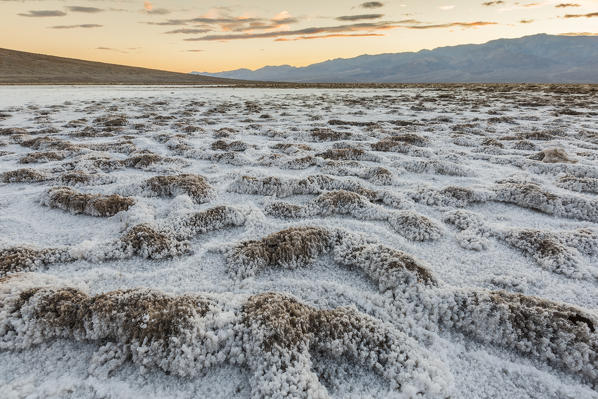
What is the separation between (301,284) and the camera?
10.9 feet

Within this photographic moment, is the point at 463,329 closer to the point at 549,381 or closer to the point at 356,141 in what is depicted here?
the point at 549,381

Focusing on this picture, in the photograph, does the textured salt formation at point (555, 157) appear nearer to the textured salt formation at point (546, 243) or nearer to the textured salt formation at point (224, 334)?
the textured salt formation at point (546, 243)

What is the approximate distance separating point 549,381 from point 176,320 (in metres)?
2.78

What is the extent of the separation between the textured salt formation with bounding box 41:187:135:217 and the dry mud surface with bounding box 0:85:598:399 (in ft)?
0.09

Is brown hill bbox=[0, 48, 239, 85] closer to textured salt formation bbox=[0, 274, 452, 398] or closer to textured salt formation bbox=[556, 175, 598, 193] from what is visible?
textured salt formation bbox=[556, 175, 598, 193]

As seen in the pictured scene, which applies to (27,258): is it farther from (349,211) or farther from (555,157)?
(555,157)

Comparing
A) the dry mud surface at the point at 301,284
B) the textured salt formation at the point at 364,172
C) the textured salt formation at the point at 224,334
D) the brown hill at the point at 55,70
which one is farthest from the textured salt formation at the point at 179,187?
the brown hill at the point at 55,70

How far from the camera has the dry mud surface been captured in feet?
7.66

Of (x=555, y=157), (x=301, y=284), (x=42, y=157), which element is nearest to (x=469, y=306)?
(x=301, y=284)

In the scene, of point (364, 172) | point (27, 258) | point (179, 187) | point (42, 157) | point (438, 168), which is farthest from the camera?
point (42, 157)

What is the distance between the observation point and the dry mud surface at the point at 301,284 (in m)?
2.34

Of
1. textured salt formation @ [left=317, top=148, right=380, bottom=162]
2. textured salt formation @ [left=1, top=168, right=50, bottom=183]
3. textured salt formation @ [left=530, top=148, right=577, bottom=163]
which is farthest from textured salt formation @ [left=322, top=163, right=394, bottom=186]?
textured salt formation @ [left=1, top=168, right=50, bottom=183]

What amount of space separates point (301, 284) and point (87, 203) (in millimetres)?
3811

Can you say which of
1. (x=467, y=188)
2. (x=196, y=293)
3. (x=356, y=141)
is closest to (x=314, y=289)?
(x=196, y=293)
